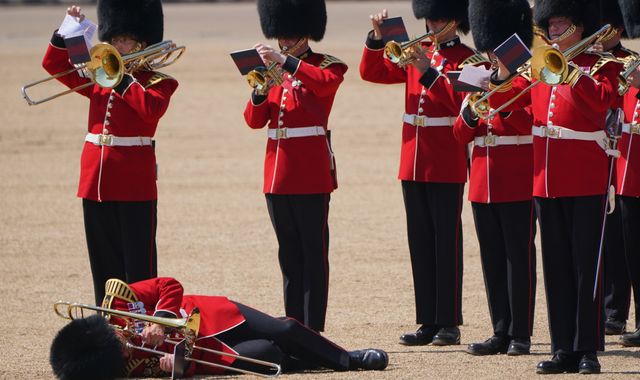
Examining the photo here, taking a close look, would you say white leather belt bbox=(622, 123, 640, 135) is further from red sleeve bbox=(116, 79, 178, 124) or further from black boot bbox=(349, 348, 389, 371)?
red sleeve bbox=(116, 79, 178, 124)

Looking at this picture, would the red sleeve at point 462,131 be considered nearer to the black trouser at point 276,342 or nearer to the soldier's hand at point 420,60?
the soldier's hand at point 420,60

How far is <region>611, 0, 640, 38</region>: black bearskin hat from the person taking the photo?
6086mm

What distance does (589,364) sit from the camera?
5.44m

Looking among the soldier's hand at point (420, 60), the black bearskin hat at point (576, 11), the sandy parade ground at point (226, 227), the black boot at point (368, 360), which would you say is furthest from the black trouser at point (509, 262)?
the black bearskin hat at point (576, 11)

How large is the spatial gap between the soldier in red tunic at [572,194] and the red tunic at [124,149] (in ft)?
4.56

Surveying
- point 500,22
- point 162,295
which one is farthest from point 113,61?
point 500,22

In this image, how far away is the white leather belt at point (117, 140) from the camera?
19.6ft

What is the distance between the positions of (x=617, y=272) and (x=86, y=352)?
266 centimetres

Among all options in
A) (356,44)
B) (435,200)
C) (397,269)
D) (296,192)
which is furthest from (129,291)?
(356,44)

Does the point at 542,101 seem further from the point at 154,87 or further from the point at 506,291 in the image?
the point at 154,87

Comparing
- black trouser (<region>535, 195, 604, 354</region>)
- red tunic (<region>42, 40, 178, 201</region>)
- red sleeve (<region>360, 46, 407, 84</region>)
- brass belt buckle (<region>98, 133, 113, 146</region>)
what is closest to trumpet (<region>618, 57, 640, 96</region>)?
black trouser (<region>535, 195, 604, 354</region>)

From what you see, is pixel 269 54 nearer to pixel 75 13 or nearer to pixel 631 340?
pixel 75 13

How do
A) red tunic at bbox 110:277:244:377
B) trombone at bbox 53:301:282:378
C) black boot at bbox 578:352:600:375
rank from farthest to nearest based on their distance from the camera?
black boot at bbox 578:352:600:375 < red tunic at bbox 110:277:244:377 < trombone at bbox 53:301:282:378

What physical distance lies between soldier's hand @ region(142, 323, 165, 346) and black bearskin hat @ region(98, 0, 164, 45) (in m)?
1.43
